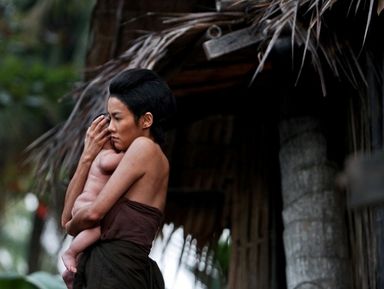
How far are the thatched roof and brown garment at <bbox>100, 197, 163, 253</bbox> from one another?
1.57 m

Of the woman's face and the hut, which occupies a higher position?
the hut

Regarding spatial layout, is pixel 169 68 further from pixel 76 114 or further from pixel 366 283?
pixel 366 283

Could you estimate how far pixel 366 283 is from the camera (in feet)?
21.0

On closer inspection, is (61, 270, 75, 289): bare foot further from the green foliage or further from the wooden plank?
the green foliage

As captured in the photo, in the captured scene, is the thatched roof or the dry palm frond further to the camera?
the dry palm frond

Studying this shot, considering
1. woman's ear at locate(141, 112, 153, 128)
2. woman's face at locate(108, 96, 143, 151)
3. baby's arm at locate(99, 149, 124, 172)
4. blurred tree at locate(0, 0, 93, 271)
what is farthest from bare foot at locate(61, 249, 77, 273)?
blurred tree at locate(0, 0, 93, 271)

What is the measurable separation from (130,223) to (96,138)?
1.44 ft

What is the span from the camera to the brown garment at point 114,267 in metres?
4.57

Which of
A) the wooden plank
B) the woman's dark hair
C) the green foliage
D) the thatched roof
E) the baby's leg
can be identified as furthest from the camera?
the green foliage

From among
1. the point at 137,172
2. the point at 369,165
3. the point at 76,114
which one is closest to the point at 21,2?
the point at 76,114

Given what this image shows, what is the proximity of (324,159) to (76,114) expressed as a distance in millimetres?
1572

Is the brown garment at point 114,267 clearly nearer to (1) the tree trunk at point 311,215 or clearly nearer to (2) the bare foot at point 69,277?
(2) the bare foot at point 69,277

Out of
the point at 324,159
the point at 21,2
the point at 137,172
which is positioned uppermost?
the point at 21,2

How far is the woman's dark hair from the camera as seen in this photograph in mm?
4812
